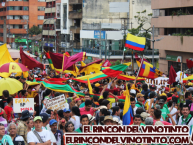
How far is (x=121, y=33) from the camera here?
2160 inches

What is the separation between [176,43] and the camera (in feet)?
118

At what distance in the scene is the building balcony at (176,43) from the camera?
3362 centimetres

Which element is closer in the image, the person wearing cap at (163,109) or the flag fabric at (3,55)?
the person wearing cap at (163,109)

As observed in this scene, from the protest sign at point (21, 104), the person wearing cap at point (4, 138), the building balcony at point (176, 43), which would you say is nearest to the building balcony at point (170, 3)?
the building balcony at point (176, 43)

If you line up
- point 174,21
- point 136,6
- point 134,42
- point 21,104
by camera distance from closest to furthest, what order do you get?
point 21,104 → point 134,42 → point 174,21 → point 136,6

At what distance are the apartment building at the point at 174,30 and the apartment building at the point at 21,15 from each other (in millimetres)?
60068

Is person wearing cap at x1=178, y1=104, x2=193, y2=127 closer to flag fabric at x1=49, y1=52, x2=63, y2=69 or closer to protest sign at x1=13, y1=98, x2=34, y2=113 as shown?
protest sign at x1=13, y1=98, x2=34, y2=113

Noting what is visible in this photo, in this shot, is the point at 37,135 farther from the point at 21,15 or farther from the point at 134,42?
the point at 21,15

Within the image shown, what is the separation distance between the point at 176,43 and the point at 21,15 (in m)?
67.6

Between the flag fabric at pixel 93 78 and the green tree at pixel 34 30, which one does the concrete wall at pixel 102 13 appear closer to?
the green tree at pixel 34 30

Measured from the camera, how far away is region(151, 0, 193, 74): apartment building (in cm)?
3403

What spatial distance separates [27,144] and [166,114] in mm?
3622

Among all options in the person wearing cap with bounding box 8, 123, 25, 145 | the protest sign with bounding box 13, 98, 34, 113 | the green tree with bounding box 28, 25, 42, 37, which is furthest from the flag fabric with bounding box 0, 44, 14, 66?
the green tree with bounding box 28, 25, 42, 37

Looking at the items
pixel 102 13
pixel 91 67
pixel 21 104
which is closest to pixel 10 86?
pixel 21 104
